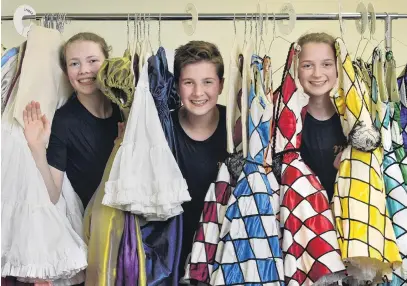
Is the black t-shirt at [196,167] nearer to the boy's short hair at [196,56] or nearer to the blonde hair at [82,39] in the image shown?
the boy's short hair at [196,56]

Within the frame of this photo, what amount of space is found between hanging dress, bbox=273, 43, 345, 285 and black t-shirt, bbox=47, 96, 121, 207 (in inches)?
17.8

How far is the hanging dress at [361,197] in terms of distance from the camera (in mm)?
1258

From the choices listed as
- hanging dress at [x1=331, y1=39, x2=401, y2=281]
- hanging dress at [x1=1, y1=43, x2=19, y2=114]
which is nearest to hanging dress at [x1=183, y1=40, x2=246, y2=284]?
hanging dress at [x1=331, y1=39, x2=401, y2=281]

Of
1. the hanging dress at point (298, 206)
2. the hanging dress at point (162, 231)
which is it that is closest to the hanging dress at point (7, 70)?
the hanging dress at point (162, 231)

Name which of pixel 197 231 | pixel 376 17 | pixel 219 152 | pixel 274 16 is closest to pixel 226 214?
pixel 197 231

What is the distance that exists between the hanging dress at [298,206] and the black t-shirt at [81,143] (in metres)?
0.45

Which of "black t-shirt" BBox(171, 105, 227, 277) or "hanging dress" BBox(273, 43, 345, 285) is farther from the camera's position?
"black t-shirt" BBox(171, 105, 227, 277)

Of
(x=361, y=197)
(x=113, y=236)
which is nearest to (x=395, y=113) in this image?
(x=361, y=197)

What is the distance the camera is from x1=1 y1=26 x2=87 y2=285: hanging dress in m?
1.25

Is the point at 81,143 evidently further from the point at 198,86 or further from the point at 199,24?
the point at 199,24

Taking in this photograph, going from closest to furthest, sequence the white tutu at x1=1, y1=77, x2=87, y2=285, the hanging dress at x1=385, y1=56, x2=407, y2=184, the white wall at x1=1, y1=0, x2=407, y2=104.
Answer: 1. the white tutu at x1=1, y1=77, x2=87, y2=285
2. the hanging dress at x1=385, y1=56, x2=407, y2=184
3. the white wall at x1=1, y1=0, x2=407, y2=104

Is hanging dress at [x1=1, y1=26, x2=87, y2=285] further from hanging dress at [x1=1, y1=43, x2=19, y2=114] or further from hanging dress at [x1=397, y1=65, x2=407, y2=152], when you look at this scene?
hanging dress at [x1=397, y1=65, x2=407, y2=152]

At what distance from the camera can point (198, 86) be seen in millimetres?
1437

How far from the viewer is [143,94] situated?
1.35 meters
